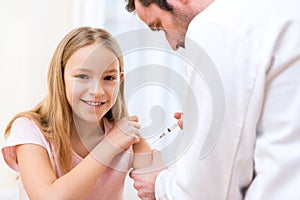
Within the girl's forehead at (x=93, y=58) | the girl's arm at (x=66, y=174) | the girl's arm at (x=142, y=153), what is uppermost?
the girl's forehead at (x=93, y=58)

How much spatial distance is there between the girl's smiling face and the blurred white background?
0.60 meters

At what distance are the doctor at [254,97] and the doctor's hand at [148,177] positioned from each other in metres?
0.28

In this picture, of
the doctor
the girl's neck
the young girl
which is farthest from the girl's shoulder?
the doctor

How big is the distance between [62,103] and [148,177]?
343mm

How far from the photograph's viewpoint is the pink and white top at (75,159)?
121 centimetres

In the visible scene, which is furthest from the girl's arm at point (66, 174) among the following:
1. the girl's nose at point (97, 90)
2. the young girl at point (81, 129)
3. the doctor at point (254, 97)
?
the doctor at point (254, 97)

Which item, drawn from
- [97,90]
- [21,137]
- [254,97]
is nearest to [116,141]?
[97,90]

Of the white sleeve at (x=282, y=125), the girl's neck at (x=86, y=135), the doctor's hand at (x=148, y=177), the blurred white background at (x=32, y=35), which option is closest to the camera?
the white sleeve at (x=282, y=125)

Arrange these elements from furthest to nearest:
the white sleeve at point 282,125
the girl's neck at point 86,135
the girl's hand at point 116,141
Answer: the girl's neck at point 86,135 < the girl's hand at point 116,141 < the white sleeve at point 282,125

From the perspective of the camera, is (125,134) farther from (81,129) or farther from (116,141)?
(81,129)

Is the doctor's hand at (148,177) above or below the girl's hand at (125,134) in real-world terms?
below

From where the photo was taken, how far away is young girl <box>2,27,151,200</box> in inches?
46.1

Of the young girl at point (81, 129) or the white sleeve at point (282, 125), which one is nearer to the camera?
the white sleeve at point (282, 125)

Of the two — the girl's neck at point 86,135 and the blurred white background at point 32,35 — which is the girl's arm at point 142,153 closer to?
the girl's neck at point 86,135
